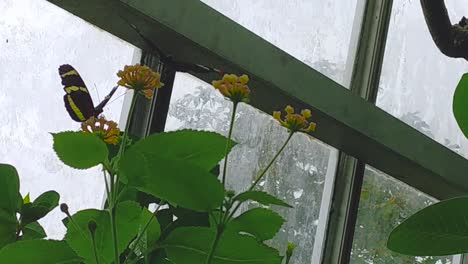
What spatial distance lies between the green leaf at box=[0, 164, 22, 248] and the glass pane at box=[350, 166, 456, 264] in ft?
5.54

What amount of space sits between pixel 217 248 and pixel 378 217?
174cm

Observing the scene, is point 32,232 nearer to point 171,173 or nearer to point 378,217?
point 171,173

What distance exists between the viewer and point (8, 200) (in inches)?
23.5

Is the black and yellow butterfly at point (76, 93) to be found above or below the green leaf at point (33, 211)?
above

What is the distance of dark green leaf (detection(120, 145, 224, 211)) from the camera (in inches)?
19.9

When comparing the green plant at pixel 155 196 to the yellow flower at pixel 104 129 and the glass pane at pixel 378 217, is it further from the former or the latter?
the glass pane at pixel 378 217

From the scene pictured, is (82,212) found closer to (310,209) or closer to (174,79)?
(174,79)

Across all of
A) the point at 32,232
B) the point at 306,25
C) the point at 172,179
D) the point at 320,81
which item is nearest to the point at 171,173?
the point at 172,179

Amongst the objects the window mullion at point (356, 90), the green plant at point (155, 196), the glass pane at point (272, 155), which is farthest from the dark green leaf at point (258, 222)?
the window mullion at point (356, 90)

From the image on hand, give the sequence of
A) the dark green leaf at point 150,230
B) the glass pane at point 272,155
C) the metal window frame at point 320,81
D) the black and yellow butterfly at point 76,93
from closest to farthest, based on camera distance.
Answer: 1. the dark green leaf at point 150,230
2. the black and yellow butterfly at point 76,93
3. the metal window frame at point 320,81
4. the glass pane at point 272,155

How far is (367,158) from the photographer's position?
7.06 ft

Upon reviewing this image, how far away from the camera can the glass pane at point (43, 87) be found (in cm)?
134

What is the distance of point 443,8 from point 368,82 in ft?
4.79

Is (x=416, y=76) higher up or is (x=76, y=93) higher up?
(x=416, y=76)
